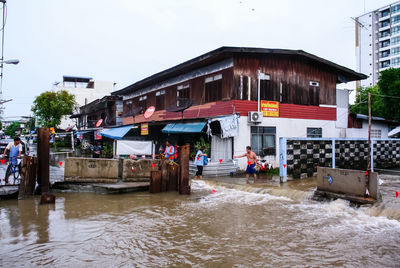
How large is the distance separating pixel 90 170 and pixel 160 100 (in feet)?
37.3

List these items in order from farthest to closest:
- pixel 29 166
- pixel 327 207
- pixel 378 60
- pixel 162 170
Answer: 1. pixel 378 60
2. pixel 162 170
3. pixel 29 166
4. pixel 327 207

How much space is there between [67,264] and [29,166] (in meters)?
7.12

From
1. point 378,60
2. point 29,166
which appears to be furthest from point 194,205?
point 378,60

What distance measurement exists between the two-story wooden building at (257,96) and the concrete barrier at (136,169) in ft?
11.6

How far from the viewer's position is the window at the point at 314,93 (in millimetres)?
17750

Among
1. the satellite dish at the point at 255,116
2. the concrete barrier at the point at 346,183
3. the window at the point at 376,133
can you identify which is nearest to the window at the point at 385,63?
the window at the point at 376,133

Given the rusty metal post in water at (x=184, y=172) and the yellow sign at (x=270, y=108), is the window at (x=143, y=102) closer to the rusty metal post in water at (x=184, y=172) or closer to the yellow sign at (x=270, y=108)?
the yellow sign at (x=270, y=108)

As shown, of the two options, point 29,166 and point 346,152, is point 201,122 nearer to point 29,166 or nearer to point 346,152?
point 346,152

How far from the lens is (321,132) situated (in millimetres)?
18047

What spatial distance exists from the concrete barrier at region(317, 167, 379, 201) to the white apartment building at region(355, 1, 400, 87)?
2319 inches

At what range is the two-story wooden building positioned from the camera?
15.5 meters

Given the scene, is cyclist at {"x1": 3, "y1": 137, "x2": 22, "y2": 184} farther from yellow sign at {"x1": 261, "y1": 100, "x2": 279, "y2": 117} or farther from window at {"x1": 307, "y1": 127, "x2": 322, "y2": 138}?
window at {"x1": 307, "y1": 127, "x2": 322, "y2": 138}

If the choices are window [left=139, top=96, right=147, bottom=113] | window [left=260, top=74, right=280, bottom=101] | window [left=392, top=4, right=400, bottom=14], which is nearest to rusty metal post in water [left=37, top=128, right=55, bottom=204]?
window [left=260, top=74, right=280, bottom=101]

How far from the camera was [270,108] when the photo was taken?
1612 centimetres
